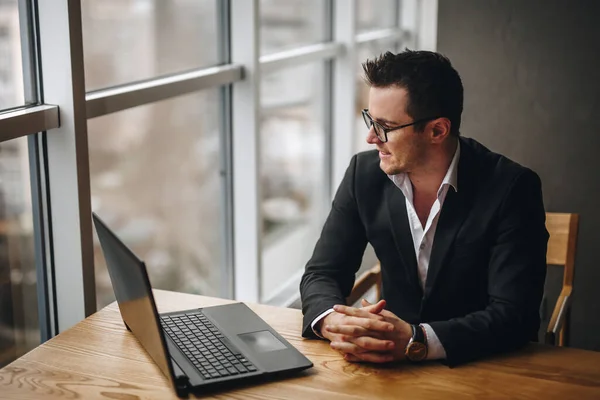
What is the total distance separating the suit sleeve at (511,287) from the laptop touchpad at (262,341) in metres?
0.35

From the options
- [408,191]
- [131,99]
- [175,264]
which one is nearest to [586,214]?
[408,191]

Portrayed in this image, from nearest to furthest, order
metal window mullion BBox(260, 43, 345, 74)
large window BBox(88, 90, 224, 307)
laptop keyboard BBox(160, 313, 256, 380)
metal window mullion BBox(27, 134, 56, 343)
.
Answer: laptop keyboard BBox(160, 313, 256, 380)
metal window mullion BBox(27, 134, 56, 343)
large window BBox(88, 90, 224, 307)
metal window mullion BBox(260, 43, 345, 74)

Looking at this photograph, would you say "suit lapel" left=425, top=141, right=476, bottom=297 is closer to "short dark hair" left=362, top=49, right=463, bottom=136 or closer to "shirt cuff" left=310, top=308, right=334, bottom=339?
"short dark hair" left=362, top=49, right=463, bottom=136

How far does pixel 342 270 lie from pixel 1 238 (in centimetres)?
89

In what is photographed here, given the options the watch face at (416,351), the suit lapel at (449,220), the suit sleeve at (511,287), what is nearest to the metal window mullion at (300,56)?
the suit lapel at (449,220)

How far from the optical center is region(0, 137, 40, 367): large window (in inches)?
81.2

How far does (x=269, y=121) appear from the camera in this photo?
136 inches

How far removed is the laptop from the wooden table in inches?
1.3

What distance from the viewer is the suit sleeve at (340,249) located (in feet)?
6.68

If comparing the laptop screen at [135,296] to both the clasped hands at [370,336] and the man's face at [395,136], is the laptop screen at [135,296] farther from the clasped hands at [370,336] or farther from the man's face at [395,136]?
the man's face at [395,136]

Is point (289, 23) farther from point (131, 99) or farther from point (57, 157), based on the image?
point (57, 157)

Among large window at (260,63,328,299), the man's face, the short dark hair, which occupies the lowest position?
large window at (260,63,328,299)

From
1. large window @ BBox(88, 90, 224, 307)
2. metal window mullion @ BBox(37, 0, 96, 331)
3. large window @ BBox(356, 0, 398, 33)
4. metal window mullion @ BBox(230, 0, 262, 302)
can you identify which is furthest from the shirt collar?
large window @ BBox(356, 0, 398, 33)

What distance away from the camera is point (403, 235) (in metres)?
2.02
